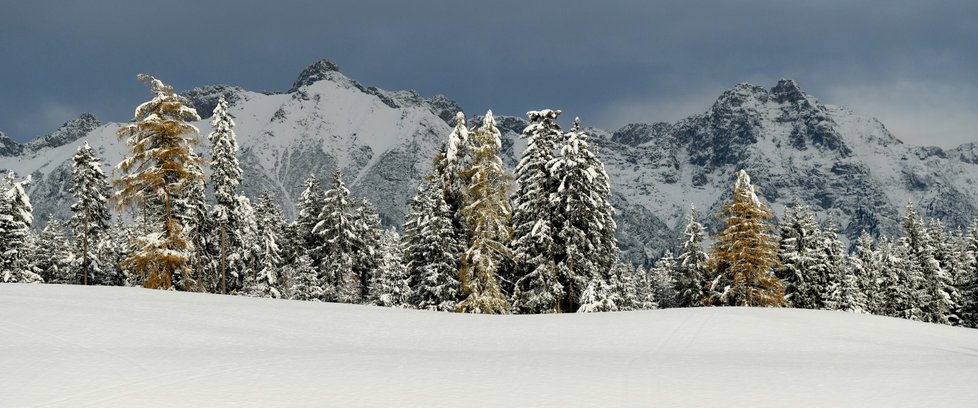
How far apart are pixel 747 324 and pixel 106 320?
19508 millimetres

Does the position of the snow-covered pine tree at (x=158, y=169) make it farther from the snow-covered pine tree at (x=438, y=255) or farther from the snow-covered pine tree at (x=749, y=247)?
the snow-covered pine tree at (x=749, y=247)

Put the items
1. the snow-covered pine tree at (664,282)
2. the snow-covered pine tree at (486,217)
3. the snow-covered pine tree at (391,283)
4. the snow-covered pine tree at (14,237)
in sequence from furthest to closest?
the snow-covered pine tree at (664,282)
the snow-covered pine tree at (391,283)
the snow-covered pine tree at (14,237)
the snow-covered pine tree at (486,217)

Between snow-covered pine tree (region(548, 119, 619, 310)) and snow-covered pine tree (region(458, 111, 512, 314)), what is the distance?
2760 mm

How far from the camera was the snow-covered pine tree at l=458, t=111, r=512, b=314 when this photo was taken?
33.0 meters

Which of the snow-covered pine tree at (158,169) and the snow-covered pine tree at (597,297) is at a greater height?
the snow-covered pine tree at (158,169)

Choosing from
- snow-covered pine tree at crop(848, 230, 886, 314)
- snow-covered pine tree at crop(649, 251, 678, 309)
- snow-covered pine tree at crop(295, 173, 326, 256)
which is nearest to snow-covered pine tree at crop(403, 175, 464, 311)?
snow-covered pine tree at crop(295, 173, 326, 256)

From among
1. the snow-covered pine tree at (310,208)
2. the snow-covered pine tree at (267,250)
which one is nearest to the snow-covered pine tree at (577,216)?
the snow-covered pine tree at (267,250)

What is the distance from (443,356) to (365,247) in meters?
43.0

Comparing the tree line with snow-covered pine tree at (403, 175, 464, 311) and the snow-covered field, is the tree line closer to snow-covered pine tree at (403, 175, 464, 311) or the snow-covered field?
snow-covered pine tree at (403, 175, 464, 311)

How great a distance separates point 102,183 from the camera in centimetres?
4994

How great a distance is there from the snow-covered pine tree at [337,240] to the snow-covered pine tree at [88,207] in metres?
15.3

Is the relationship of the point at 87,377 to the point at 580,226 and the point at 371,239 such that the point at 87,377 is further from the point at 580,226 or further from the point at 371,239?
the point at 371,239

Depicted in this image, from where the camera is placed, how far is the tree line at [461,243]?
32.1 meters

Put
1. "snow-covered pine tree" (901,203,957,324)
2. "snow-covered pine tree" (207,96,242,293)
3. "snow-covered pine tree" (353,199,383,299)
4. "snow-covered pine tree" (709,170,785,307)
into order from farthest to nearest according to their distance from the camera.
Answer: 1. "snow-covered pine tree" (353,199,383,299)
2. "snow-covered pine tree" (901,203,957,324)
3. "snow-covered pine tree" (207,96,242,293)
4. "snow-covered pine tree" (709,170,785,307)
